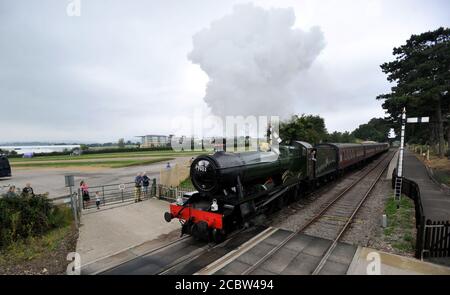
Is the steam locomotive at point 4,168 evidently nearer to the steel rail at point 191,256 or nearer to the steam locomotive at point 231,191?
the steam locomotive at point 231,191

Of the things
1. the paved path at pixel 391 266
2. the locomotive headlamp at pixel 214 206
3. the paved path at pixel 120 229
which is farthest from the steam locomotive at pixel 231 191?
the paved path at pixel 391 266

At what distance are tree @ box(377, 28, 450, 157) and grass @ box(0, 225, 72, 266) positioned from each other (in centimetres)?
2495

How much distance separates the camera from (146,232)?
870 centimetres

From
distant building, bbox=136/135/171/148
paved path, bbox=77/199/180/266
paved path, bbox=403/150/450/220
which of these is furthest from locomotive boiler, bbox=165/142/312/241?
distant building, bbox=136/135/171/148

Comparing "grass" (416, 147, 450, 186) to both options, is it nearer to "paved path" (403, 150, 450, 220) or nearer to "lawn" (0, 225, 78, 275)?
"paved path" (403, 150, 450, 220)

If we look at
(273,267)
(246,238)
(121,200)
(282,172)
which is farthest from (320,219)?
(121,200)

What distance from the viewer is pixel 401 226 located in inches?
338

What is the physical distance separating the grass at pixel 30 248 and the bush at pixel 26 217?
278 millimetres

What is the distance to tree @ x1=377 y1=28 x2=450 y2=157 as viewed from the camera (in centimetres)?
2069

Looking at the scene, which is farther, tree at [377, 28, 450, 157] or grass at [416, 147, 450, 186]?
tree at [377, 28, 450, 157]

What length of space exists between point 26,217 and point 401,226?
511 inches

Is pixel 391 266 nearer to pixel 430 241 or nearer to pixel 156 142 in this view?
pixel 430 241

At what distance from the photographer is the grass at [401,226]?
7.02 m

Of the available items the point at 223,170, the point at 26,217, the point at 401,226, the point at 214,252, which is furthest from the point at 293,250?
the point at 26,217
